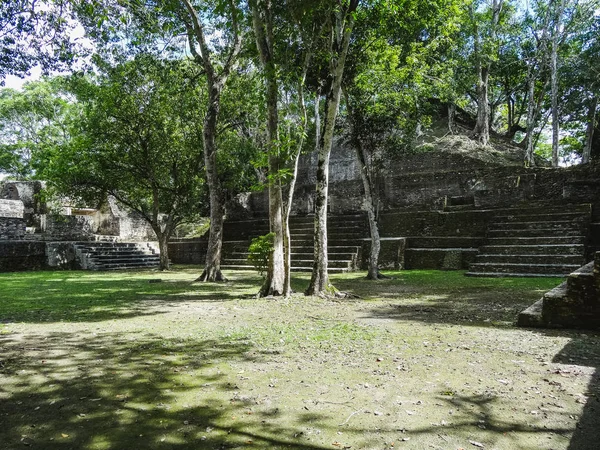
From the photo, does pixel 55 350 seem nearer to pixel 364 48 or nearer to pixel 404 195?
pixel 364 48

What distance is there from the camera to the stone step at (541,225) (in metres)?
11.6

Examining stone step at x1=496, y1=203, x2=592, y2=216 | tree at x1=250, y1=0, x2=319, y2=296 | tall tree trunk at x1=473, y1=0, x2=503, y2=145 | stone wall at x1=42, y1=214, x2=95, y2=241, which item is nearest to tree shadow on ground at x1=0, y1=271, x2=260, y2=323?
tree at x1=250, y1=0, x2=319, y2=296

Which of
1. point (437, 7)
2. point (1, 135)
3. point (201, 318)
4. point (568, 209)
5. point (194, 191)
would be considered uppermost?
point (1, 135)

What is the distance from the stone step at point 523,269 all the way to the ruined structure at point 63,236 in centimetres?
1351

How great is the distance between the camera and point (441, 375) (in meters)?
3.22

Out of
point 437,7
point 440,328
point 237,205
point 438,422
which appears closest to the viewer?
point 438,422

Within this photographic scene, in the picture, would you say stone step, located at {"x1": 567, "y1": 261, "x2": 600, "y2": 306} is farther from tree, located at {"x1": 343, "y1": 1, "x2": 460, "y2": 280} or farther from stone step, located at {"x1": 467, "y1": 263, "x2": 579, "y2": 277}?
tree, located at {"x1": 343, "y1": 1, "x2": 460, "y2": 280}

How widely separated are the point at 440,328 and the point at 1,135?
3743 cm

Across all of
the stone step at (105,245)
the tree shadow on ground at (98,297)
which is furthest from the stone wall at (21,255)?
the tree shadow on ground at (98,297)

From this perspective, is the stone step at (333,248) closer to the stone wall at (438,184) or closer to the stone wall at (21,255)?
the stone wall at (438,184)

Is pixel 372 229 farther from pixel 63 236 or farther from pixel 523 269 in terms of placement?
pixel 63 236

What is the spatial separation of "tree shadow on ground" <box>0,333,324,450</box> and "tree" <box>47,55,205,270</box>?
1099cm

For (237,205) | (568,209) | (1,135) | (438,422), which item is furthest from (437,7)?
(1,135)

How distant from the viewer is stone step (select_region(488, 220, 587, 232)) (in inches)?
455
